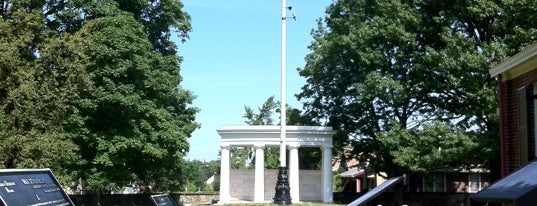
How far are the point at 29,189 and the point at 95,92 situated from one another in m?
24.4

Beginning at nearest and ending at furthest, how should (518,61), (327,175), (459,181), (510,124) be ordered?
1. (518,61)
2. (510,124)
3. (327,175)
4. (459,181)

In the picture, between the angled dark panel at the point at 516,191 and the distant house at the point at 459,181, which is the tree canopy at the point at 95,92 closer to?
the distant house at the point at 459,181

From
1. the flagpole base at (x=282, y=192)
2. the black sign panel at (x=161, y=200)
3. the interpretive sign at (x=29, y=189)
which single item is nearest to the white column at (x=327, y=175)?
the flagpole base at (x=282, y=192)

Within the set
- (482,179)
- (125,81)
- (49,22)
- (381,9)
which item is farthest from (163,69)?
(482,179)

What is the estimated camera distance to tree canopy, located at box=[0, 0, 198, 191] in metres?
24.7

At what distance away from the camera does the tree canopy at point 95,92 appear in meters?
24.7

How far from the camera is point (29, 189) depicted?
7887 millimetres

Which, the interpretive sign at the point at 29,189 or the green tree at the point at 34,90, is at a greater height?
the green tree at the point at 34,90

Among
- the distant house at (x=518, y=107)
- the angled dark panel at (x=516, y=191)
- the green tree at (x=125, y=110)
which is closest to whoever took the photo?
the angled dark panel at (x=516, y=191)

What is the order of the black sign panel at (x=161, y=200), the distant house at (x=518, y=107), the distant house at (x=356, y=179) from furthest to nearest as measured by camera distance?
Result: 1. the distant house at (x=356, y=179)
2. the distant house at (x=518, y=107)
3. the black sign panel at (x=161, y=200)

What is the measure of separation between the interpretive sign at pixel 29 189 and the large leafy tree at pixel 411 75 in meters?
18.8

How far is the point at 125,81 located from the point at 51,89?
7473mm

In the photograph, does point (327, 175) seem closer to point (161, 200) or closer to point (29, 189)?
point (161, 200)

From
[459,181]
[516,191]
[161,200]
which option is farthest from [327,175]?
[516,191]
